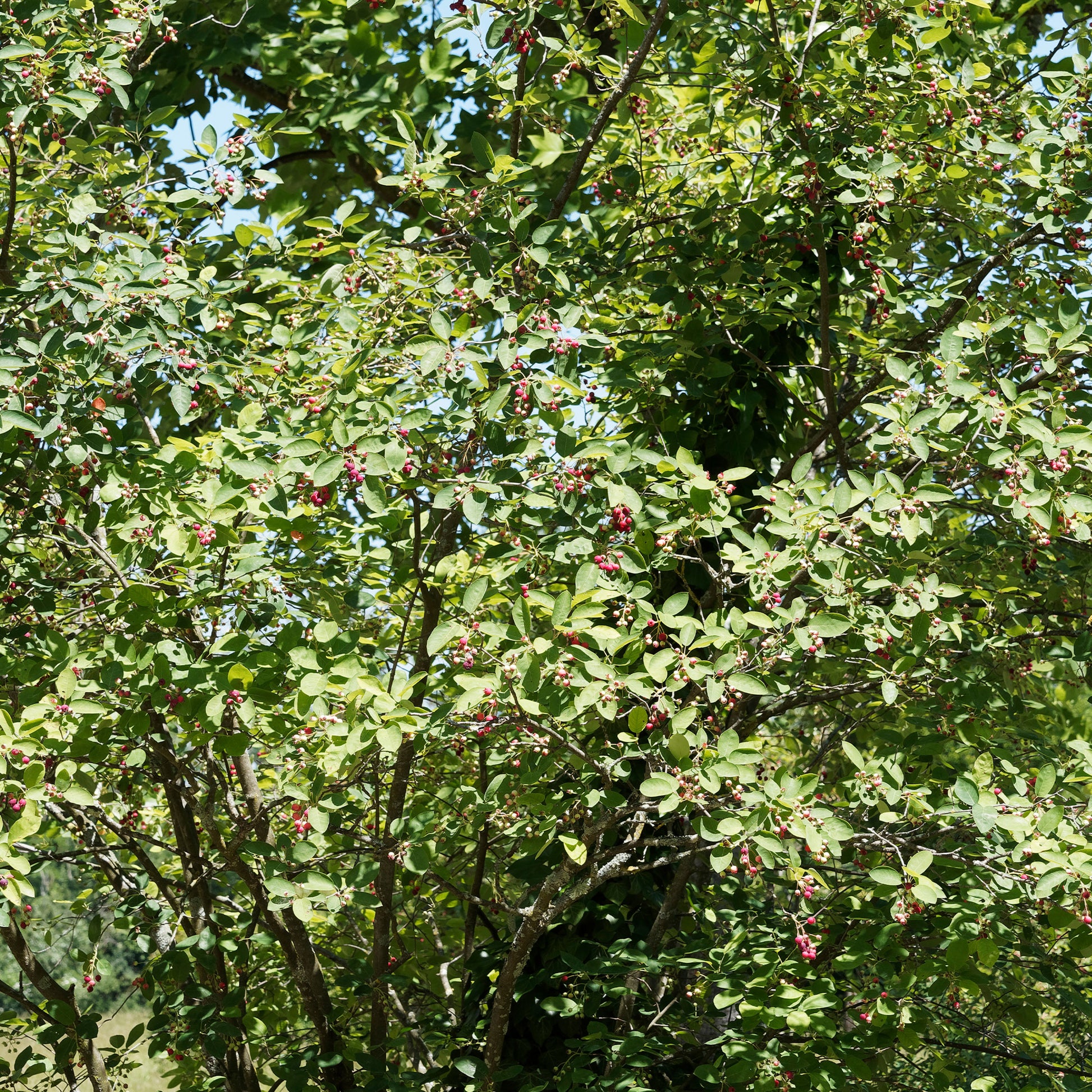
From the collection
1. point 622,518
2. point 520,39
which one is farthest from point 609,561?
point 520,39

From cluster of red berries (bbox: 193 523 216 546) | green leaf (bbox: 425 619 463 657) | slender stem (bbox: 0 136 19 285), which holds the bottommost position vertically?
green leaf (bbox: 425 619 463 657)

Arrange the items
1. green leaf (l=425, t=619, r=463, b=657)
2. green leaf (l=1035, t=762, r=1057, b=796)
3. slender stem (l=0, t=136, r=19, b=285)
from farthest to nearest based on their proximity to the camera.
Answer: slender stem (l=0, t=136, r=19, b=285) → green leaf (l=1035, t=762, r=1057, b=796) → green leaf (l=425, t=619, r=463, b=657)

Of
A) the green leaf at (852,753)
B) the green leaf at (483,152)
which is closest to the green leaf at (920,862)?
the green leaf at (852,753)

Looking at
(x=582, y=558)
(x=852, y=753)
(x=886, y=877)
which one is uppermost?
(x=582, y=558)

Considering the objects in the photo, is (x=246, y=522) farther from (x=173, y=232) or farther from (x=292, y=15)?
(x=292, y=15)

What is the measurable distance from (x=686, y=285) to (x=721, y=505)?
1.01 m

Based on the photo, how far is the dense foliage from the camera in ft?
8.96

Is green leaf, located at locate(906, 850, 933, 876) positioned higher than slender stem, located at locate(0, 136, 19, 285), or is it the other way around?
slender stem, located at locate(0, 136, 19, 285)

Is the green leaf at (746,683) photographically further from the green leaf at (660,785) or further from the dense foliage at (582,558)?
the green leaf at (660,785)

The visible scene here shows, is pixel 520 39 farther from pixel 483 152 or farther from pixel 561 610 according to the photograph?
pixel 561 610

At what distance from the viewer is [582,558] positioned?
300 cm

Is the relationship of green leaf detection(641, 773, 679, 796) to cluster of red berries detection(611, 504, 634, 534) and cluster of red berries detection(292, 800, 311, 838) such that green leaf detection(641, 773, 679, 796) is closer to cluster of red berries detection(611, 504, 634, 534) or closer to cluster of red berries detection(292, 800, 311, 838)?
cluster of red berries detection(611, 504, 634, 534)

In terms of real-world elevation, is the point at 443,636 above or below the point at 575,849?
above

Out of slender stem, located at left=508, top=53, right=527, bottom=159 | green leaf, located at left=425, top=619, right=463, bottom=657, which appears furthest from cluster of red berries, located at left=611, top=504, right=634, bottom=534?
slender stem, located at left=508, top=53, right=527, bottom=159
